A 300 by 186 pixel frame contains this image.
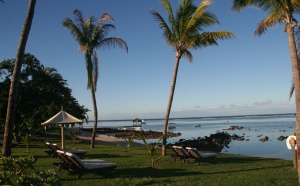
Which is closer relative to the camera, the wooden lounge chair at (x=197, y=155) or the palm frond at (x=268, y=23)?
the palm frond at (x=268, y=23)

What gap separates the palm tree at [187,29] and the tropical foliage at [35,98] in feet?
37.0

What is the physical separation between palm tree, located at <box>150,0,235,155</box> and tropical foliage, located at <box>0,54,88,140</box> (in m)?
11.3

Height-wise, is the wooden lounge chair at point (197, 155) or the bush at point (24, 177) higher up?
the bush at point (24, 177)

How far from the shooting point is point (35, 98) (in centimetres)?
2408

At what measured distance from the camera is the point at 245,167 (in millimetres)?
11375

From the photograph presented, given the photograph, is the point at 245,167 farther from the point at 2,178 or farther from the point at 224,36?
the point at 2,178

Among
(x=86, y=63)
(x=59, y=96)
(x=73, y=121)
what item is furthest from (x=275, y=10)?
(x=59, y=96)

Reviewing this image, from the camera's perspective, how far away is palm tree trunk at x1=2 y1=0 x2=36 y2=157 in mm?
7168

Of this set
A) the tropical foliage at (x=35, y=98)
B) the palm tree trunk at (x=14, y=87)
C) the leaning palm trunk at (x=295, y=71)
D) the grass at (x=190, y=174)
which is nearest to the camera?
the palm tree trunk at (x=14, y=87)

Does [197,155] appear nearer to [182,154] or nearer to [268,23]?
[182,154]

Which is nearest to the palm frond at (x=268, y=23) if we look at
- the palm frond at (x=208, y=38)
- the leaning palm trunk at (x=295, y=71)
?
the leaning palm trunk at (x=295, y=71)

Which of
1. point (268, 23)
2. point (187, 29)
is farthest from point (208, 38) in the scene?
point (268, 23)

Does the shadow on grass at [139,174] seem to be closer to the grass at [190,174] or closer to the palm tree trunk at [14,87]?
the grass at [190,174]

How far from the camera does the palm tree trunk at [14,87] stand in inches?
282
